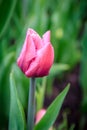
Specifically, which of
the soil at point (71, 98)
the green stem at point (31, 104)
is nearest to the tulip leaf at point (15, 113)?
the green stem at point (31, 104)

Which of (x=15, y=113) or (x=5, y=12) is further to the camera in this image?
(x=5, y=12)

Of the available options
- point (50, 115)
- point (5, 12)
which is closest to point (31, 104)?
point (50, 115)

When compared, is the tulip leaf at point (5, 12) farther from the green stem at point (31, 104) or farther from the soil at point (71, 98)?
the soil at point (71, 98)

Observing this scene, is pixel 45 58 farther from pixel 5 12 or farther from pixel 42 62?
pixel 5 12

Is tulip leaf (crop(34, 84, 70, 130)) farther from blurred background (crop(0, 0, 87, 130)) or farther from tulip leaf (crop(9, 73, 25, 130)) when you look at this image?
blurred background (crop(0, 0, 87, 130))

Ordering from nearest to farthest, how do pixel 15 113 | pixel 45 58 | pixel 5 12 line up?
pixel 45 58 → pixel 15 113 → pixel 5 12

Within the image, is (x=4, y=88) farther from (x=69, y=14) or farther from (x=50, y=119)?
(x=69, y=14)
